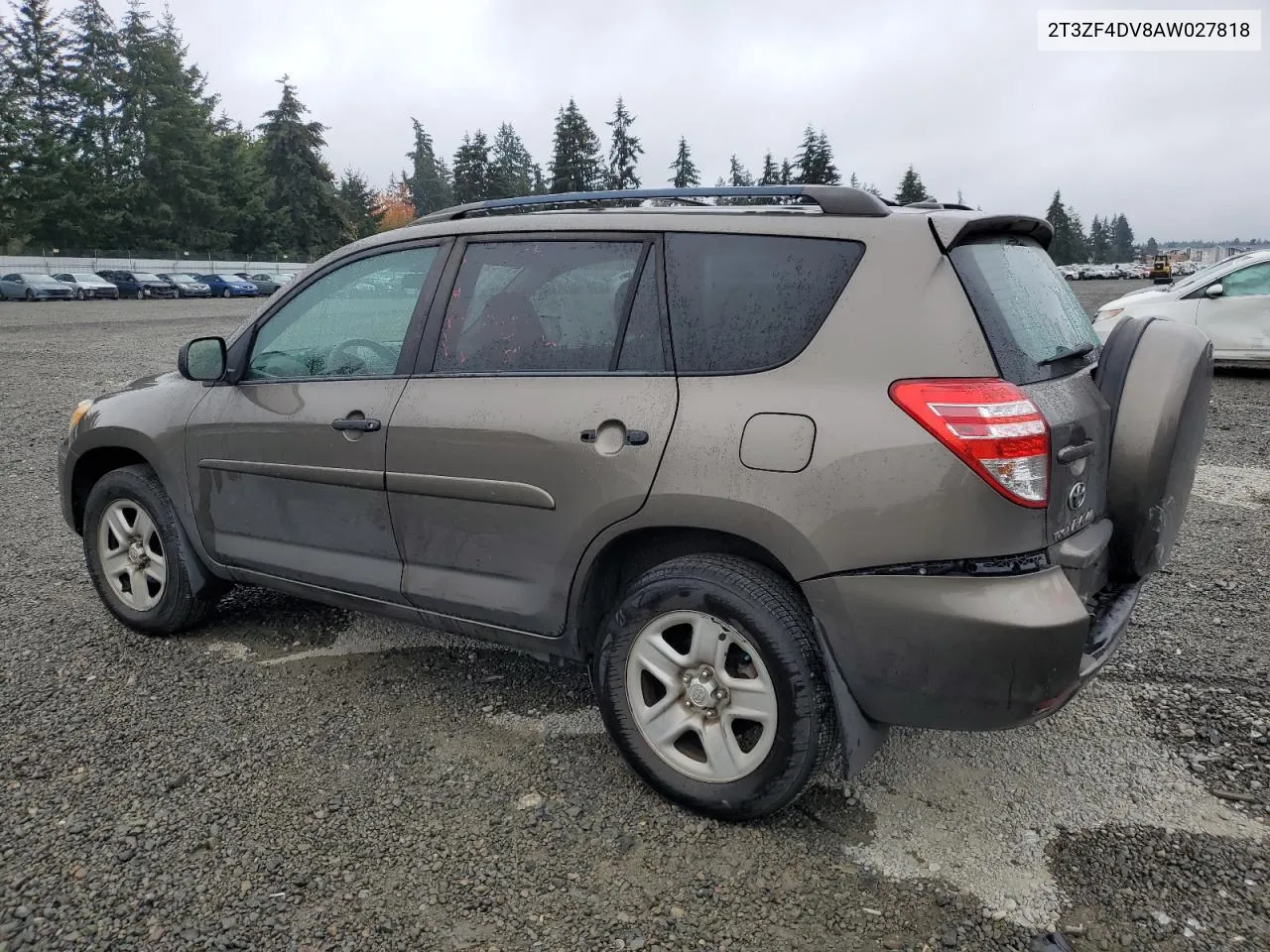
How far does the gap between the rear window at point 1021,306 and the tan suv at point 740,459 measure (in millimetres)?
14

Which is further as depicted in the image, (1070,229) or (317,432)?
(1070,229)

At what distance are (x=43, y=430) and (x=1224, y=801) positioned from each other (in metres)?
9.85

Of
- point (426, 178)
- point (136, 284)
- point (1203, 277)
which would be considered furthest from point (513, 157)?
point (1203, 277)

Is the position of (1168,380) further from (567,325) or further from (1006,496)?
(567,325)

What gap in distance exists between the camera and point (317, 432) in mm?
3361

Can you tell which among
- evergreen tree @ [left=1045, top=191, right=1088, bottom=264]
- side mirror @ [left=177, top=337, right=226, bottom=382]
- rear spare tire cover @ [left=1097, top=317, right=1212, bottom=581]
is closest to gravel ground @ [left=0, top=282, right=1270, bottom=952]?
rear spare tire cover @ [left=1097, top=317, right=1212, bottom=581]

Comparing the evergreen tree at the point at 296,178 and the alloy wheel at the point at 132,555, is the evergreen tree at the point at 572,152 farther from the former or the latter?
the alloy wheel at the point at 132,555

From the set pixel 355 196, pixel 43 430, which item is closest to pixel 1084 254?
pixel 355 196

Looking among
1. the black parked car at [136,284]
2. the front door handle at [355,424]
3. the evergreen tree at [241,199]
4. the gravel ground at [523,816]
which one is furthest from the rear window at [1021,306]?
the evergreen tree at [241,199]

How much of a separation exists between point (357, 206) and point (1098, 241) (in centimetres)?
11822

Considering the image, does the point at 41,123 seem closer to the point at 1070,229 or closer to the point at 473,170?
the point at 473,170

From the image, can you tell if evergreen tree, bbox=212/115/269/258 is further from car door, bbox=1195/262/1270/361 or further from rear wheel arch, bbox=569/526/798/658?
rear wheel arch, bbox=569/526/798/658

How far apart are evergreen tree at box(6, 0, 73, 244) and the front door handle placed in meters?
65.8

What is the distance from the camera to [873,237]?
8.29 feet
